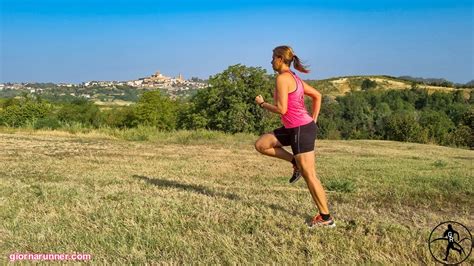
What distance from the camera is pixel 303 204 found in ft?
19.7

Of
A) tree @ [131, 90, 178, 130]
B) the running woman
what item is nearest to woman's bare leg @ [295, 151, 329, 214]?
the running woman

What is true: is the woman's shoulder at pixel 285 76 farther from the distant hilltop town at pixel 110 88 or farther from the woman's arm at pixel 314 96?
the distant hilltop town at pixel 110 88

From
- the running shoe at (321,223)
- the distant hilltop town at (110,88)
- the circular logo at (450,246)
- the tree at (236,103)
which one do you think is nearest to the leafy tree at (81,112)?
the tree at (236,103)

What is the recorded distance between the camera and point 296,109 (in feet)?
16.1

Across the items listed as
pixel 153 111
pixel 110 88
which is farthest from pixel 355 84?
pixel 153 111

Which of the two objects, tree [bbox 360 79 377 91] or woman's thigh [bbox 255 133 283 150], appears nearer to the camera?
woman's thigh [bbox 255 133 283 150]

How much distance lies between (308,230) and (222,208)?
1.33 m

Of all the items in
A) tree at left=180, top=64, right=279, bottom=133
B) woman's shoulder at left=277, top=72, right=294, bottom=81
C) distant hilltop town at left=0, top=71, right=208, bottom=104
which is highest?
woman's shoulder at left=277, top=72, right=294, bottom=81

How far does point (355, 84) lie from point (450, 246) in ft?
444

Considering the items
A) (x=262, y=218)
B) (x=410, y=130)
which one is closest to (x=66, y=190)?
(x=262, y=218)

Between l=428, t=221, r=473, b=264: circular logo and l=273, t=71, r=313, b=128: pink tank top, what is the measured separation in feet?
5.85

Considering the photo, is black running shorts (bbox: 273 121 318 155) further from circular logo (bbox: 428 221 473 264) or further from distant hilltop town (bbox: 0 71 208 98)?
distant hilltop town (bbox: 0 71 208 98)

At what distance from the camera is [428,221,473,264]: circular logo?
3832 mm

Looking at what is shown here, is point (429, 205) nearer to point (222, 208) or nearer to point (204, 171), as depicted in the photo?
point (222, 208)
